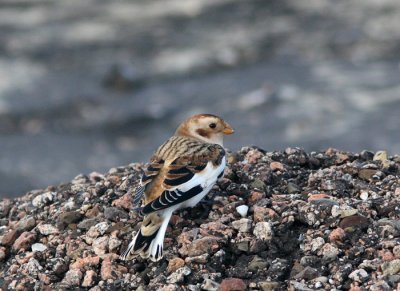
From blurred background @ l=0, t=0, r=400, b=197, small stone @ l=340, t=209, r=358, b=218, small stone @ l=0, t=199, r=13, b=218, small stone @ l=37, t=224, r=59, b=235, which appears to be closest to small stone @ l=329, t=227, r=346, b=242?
small stone @ l=340, t=209, r=358, b=218

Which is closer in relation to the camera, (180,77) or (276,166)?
(276,166)

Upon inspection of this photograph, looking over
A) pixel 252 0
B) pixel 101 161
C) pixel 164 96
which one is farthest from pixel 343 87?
pixel 252 0

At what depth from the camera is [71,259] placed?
522 cm

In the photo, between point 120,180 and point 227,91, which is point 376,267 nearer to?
point 120,180

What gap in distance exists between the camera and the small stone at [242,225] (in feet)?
16.8

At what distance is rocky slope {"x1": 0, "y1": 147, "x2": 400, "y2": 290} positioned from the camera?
480 centimetres

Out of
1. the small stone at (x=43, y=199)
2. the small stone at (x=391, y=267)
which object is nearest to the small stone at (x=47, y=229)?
the small stone at (x=43, y=199)

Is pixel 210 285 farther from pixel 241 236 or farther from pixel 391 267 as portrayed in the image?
pixel 391 267

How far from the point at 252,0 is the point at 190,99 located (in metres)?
4.49

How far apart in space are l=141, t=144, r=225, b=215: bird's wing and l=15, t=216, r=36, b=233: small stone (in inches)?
37.1

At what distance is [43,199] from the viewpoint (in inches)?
239

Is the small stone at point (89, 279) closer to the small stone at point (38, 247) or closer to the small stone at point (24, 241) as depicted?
the small stone at point (38, 247)

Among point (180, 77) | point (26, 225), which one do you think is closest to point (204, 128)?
point (26, 225)

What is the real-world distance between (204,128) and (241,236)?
1104mm
